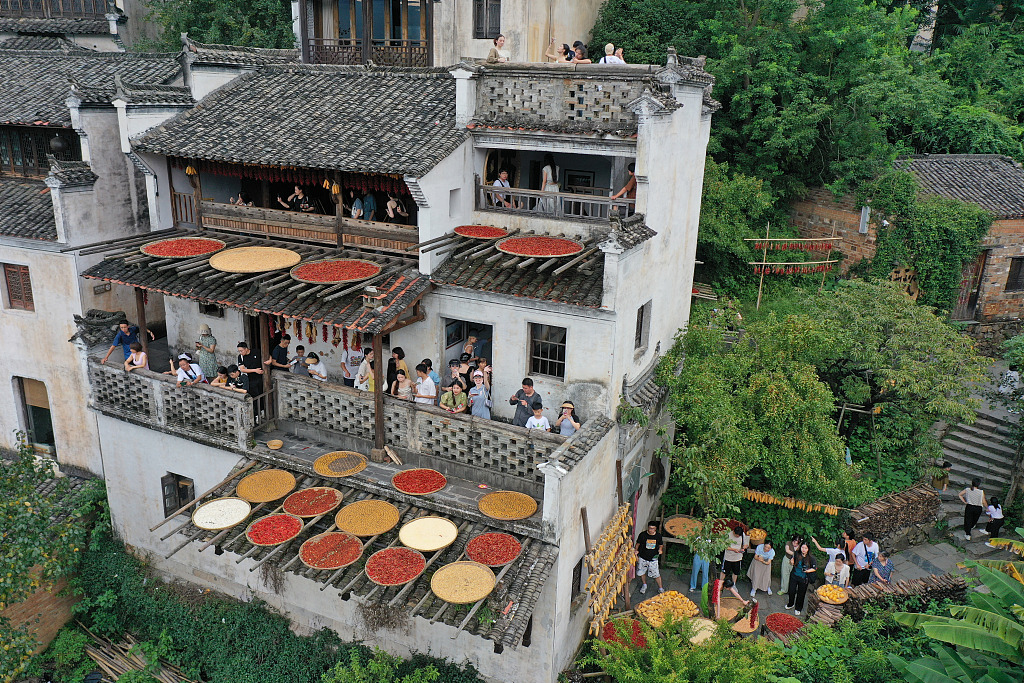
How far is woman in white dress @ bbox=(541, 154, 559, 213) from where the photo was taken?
18.1 metres

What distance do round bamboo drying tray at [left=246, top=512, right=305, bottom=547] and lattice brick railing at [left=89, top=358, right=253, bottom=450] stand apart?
298 cm

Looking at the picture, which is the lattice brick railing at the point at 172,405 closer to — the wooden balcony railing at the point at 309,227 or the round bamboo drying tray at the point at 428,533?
the wooden balcony railing at the point at 309,227

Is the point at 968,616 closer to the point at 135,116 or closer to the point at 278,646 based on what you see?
the point at 278,646

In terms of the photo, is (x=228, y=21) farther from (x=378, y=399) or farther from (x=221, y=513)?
(x=221, y=513)

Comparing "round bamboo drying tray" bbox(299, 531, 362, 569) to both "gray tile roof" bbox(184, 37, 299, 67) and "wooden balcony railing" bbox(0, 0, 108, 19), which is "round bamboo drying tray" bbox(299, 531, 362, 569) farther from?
"wooden balcony railing" bbox(0, 0, 108, 19)

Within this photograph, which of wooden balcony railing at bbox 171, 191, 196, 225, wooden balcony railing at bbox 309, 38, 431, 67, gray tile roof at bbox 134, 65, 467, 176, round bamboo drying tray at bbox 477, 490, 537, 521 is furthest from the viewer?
wooden balcony railing at bbox 309, 38, 431, 67

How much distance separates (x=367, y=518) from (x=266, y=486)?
100 inches

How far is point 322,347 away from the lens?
19203mm

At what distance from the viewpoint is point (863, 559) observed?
18438mm

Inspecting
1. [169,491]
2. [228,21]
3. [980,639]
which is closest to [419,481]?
[169,491]

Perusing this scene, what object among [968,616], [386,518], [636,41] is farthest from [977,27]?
[386,518]

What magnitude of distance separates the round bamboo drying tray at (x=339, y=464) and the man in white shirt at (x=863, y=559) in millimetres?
11930

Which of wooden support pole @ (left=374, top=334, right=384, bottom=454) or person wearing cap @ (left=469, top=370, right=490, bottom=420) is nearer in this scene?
wooden support pole @ (left=374, top=334, right=384, bottom=454)

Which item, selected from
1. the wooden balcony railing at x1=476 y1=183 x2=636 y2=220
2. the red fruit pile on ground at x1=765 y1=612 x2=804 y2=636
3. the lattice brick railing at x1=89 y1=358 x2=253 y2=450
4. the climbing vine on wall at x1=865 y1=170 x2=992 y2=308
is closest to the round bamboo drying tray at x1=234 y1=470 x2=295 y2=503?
the lattice brick railing at x1=89 y1=358 x2=253 y2=450
